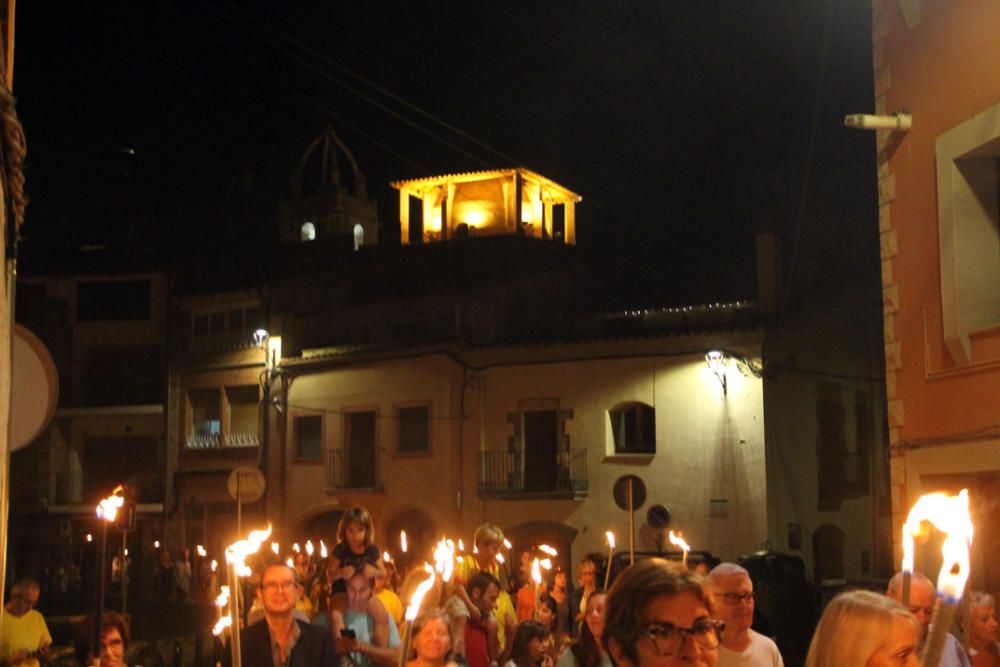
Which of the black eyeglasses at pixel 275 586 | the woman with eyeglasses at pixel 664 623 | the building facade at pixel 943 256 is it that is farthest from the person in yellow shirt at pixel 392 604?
the woman with eyeglasses at pixel 664 623

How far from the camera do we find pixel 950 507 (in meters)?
3.78

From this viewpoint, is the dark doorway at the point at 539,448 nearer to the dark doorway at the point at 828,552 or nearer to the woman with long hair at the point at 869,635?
the dark doorway at the point at 828,552

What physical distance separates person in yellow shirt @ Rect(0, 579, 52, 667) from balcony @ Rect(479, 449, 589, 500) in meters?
20.9

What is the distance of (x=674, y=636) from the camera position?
3.56 m

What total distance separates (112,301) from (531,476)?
73.3ft

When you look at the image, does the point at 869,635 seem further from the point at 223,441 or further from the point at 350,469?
the point at 223,441

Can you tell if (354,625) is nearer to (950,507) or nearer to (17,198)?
(17,198)

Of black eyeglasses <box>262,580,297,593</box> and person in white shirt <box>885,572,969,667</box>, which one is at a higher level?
black eyeglasses <box>262,580,297,593</box>

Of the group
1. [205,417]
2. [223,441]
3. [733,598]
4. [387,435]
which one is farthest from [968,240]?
[205,417]

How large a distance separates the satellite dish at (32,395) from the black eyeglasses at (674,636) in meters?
3.73

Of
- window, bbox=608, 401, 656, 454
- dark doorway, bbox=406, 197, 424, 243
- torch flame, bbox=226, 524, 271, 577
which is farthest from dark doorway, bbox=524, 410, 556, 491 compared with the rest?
torch flame, bbox=226, 524, 271, 577

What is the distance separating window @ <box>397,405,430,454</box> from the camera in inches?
1373

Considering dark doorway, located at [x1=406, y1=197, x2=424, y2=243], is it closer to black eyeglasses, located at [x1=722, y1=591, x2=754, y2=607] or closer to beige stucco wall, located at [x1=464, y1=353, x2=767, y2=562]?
beige stucco wall, located at [x1=464, y1=353, x2=767, y2=562]

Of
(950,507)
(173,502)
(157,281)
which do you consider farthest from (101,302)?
(950,507)
